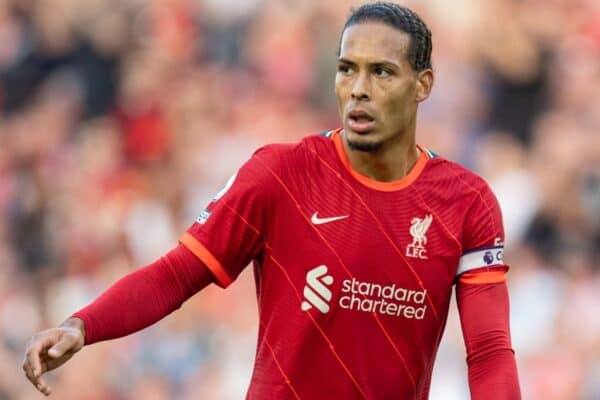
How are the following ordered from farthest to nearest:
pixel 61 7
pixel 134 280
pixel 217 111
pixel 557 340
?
pixel 61 7, pixel 217 111, pixel 557 340, pixel 134 280

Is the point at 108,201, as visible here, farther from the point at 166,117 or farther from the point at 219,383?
the point at 219,383

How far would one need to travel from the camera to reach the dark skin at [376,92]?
479cm

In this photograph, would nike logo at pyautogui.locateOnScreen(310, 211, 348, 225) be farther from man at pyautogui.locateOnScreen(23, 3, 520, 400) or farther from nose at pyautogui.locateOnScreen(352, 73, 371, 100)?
nose at pyautogui.locateOnScreen(352, 73, 371, 100)

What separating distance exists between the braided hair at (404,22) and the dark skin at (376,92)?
2cm

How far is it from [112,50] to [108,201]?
4.06 ft

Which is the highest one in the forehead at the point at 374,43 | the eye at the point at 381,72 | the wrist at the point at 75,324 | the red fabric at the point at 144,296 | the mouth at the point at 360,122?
the forehead at the point at 374,43

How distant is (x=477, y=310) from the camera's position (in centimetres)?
481

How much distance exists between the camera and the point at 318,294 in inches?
187

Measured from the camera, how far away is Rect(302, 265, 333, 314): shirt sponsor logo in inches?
187

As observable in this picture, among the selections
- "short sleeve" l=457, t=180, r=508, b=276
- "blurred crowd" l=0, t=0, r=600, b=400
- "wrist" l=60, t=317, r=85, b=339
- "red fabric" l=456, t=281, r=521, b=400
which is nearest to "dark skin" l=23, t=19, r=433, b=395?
"short sleeve" l=457, t=180, r=508, b=276

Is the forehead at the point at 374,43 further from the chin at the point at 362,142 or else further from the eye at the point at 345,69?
the chin at the point at 362,142

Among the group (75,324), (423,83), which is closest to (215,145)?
(423,83)

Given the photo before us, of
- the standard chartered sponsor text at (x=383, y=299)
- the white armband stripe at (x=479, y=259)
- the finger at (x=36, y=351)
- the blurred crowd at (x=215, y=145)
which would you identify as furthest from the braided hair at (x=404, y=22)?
the blurred crowd at (x=215, y=145)

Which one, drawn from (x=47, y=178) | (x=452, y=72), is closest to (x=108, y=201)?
(x=47, y=178)
